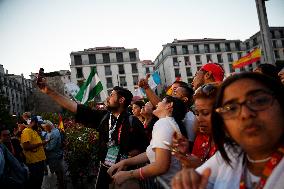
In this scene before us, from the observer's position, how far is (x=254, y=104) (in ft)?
4.34

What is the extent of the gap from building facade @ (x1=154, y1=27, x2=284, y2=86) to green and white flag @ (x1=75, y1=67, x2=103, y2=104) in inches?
2472

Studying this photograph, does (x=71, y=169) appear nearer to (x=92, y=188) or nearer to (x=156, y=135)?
(x=92, y=188)

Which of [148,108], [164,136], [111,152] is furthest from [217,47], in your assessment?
[164,136]

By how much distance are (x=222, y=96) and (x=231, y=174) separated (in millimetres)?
381

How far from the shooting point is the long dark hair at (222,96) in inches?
54.0

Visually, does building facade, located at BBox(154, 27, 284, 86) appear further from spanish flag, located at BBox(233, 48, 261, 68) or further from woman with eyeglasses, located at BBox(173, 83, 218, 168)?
woman with eyeglasses, located at BBox(173, 83, 218, 168)

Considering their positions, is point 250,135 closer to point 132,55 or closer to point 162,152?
point 162,152

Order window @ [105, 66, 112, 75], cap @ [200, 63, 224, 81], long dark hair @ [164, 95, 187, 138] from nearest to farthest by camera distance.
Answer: long dark hair @ [164, 95, 187, 138]
cap @ [200, 63, 224, 81]
window @ [105, 66, 112, 75]

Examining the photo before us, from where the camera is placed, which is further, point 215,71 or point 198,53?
point 198,53

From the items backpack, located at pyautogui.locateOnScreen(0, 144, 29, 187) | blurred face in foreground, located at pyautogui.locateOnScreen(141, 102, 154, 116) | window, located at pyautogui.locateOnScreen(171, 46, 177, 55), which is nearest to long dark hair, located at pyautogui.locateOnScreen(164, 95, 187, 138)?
blurred face in foreground, located at pyautogui.locateOnScreen(141, 102, 154, 116)

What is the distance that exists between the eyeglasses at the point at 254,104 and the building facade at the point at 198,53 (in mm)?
69579

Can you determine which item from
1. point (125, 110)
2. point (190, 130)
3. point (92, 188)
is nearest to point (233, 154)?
point (190, 130)

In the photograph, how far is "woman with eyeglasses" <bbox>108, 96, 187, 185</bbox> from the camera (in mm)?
2266

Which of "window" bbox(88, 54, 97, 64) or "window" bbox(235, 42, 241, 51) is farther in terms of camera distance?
"window" bbox(235, 42, 241, 51)
